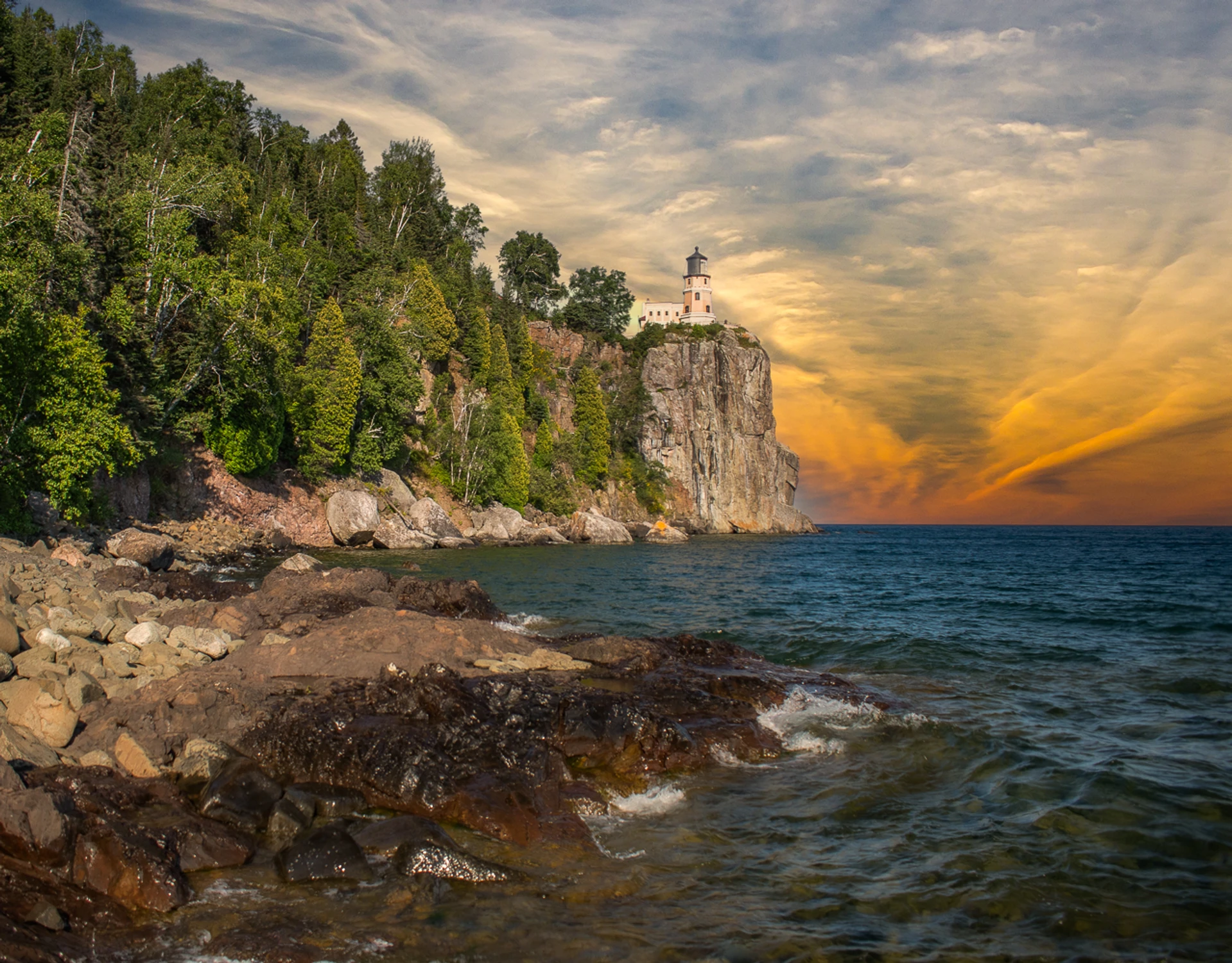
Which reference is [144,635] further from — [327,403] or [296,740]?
[327,403]

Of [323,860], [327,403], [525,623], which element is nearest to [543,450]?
[327,403]

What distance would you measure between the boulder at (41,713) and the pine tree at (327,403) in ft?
135

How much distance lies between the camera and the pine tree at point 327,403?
48.5 m

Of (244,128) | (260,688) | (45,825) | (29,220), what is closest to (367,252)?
(244,128)

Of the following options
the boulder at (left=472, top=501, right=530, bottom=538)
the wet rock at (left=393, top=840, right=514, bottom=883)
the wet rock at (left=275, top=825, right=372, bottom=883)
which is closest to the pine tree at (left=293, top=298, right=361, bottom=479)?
the boulder at (left=472, top=501, right=530, bottom=538)

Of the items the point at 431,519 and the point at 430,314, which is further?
the point at 430,314

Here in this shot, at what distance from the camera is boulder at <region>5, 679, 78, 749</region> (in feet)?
29.2

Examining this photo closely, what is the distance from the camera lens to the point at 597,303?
4333 inches

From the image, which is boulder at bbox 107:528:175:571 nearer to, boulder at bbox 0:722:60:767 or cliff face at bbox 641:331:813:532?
boulder at bbox 0:722:60:767

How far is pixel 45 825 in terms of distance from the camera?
6586mm

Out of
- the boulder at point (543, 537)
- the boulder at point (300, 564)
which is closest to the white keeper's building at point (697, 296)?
the boulder at point (543, 537)

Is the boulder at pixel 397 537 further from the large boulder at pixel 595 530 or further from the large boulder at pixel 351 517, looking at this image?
the large boulder at pixel 595 530

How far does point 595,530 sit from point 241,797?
6459cm

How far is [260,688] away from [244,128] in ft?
272
